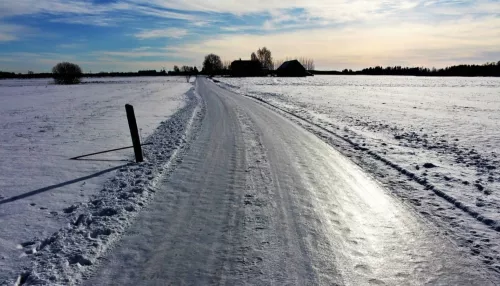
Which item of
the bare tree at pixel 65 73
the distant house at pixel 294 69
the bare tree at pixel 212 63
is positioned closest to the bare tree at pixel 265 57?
the bare tree at pixel 212 63

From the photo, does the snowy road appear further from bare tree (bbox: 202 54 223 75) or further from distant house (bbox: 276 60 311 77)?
bare tree (bbox: 202 54 223 75)

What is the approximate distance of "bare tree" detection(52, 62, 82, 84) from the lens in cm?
8300

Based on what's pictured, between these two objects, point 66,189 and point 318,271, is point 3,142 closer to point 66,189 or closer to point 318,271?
point 66,189


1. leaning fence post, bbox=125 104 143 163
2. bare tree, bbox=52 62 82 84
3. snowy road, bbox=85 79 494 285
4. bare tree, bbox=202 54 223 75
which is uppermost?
bare tree, bbox=202 54 223 75

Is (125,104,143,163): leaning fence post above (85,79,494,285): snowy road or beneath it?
above

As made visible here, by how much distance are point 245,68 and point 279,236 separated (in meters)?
106

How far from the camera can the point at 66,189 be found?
19.6 ft

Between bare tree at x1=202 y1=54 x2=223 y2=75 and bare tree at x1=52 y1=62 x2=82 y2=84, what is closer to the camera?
bare tree at x1=52 y1=62 x2=82 y2=84

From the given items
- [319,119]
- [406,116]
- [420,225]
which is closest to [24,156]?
[420,225]

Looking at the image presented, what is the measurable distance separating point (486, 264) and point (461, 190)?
256 cm

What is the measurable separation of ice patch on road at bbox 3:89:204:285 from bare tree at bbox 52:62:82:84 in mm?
88967

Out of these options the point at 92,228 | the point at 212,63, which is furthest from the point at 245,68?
the point at 92,228

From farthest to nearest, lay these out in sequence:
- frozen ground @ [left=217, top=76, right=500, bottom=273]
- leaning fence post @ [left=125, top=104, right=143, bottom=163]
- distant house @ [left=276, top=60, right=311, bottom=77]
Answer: distant house @ [left=276, top=60, right=311, bottom=77]
leaning fence post @ [left=125, top=104, right=143, bottom=163]
frozen ground @ [left=217, top=76, right=500, bottom=273]

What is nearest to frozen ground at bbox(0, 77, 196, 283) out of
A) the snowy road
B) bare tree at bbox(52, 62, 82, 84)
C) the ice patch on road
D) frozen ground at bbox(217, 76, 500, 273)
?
the ice patch on road
